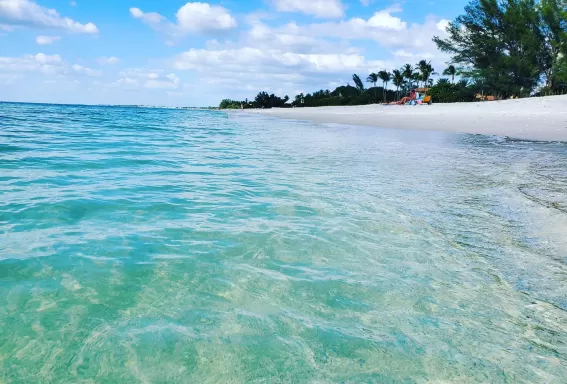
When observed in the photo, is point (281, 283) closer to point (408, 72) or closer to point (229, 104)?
point (408, 72)

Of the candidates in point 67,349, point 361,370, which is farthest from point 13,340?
point 361,370

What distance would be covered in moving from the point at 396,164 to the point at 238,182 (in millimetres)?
3847

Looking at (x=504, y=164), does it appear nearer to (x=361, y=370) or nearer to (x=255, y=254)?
(x=255, y=254)

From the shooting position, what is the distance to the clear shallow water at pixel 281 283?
1.95 metres

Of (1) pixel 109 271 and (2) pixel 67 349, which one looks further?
(1) pixel 109 271

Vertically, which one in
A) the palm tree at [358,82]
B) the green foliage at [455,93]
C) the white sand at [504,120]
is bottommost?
the white sand at [504,120]

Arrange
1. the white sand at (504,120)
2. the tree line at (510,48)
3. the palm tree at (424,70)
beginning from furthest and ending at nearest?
the palm tree at (424,70) < the tree line at (510,48) < the white sand at (504,120)

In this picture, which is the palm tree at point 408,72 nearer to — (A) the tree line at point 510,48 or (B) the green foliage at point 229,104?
(A) the tree line at point 510,48

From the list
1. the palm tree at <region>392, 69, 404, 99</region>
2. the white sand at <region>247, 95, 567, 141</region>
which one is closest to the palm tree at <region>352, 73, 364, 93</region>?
the palm tree at <region>392, 69, 404, 99</region>

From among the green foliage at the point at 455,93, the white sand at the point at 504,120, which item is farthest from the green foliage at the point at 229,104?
the white sand at the point at 504,120

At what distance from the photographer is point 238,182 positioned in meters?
6.60

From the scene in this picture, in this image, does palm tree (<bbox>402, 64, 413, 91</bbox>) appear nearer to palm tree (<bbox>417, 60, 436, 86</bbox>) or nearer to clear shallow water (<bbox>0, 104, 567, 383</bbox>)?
palm tree (<bbox>417, 60, 436, 86</bbox>)

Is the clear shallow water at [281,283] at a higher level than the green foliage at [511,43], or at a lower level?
lower

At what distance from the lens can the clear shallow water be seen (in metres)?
1.95
